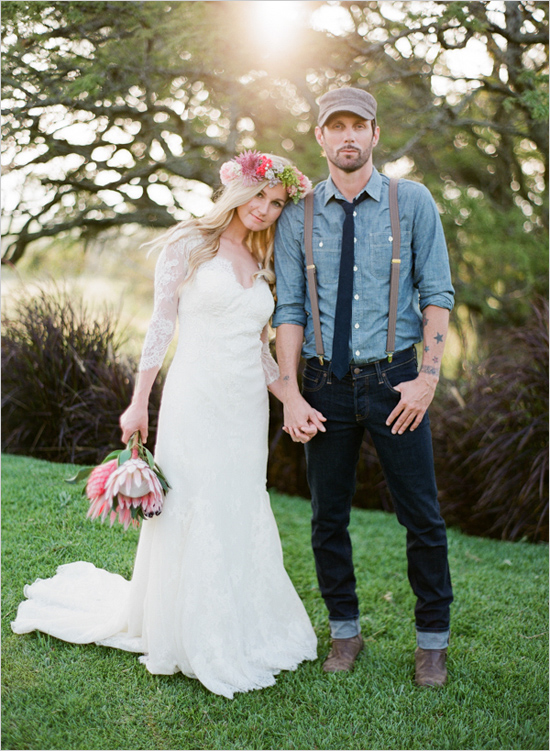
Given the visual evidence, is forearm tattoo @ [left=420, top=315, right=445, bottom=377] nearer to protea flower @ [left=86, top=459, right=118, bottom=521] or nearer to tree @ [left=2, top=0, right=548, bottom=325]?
protea flower @ [left=86, top=459, right=118, bottom=521]

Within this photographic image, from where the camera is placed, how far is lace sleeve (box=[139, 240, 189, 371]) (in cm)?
257

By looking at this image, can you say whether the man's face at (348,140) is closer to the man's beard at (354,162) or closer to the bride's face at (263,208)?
the man's beard at (354,162)

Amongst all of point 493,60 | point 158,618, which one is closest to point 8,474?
point 158,618

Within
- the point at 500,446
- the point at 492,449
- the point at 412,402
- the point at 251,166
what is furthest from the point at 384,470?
the point at 492,449

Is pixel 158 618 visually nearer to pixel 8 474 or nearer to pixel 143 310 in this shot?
pixel 8 474

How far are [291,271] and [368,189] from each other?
18.3 inches

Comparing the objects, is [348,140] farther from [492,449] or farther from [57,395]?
[57,395]

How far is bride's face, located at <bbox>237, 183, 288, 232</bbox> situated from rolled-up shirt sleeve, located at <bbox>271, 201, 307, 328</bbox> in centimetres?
6

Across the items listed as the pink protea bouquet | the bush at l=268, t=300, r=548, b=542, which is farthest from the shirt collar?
the bush at l=268, t=300, r=548, b=542

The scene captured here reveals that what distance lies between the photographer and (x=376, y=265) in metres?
2.56

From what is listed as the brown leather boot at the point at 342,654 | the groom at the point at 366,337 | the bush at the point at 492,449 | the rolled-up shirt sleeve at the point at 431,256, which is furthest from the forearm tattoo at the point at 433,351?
the bush at the point at 492,449

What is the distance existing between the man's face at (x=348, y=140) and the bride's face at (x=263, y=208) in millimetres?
272

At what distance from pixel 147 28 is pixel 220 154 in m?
1.35

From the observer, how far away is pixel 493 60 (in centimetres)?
545
